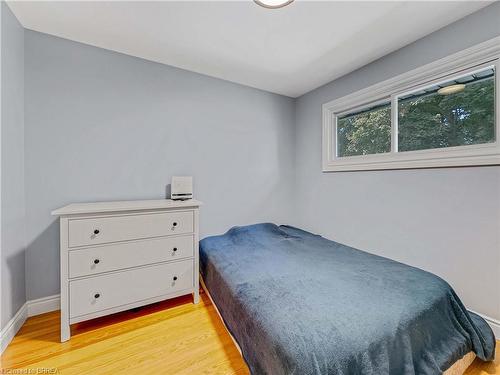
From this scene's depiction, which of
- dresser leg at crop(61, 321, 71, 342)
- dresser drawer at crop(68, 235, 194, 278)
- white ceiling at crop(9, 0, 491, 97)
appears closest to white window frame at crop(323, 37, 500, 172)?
white ceiling at crop(9, 0, 491, 97)

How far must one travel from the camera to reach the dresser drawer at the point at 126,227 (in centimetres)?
141

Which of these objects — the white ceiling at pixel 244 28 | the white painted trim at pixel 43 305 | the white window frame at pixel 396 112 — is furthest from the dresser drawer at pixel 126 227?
the white window frame at pixel 396 112

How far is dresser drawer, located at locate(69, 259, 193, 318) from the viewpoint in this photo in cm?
142

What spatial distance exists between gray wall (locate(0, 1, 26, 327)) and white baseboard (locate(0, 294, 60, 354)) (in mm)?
45

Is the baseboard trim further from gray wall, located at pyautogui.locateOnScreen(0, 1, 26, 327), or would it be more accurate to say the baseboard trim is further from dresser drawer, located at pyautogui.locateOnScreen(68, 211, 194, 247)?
dresser drawer, located at pyautogui.locateOnScreen(68, 211, 194, 247)

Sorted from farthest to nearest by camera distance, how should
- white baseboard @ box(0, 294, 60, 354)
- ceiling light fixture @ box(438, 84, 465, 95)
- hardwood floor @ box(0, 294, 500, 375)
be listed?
ceiling light fixture @ box(438, 84, 465, 95), white baseboard @ box(0, 294, 60, 354), hardwood floor @ box(0, 294, 500, 375)

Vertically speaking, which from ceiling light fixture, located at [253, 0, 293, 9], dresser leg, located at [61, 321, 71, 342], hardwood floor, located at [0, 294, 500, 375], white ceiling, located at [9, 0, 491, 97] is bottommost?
hardwood floor, located at [0, 294, 500, 375]

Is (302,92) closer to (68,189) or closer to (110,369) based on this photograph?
(68,189)

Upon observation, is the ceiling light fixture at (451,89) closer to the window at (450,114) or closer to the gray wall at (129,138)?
the window at (450,114)

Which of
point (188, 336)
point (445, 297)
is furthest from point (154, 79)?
point (445, 297)

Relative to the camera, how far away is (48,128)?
1671mm

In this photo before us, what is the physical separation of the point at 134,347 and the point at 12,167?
145cm

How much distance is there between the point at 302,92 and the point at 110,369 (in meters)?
3.17

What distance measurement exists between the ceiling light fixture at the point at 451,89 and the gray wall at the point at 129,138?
1.67 meters
